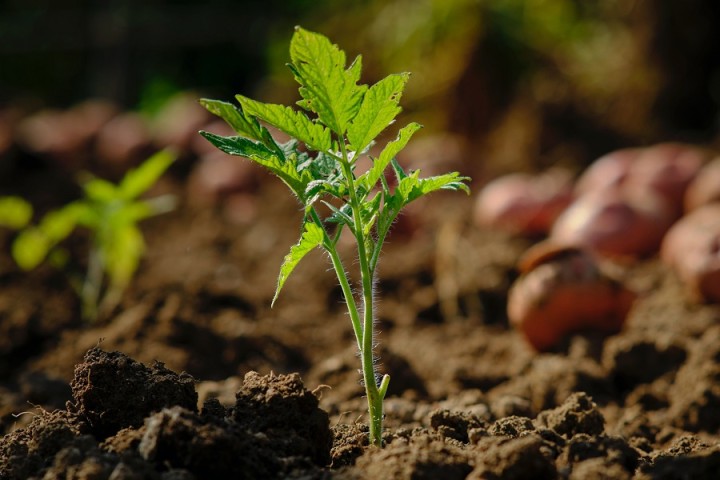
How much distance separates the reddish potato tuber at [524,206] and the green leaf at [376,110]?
3.29 m

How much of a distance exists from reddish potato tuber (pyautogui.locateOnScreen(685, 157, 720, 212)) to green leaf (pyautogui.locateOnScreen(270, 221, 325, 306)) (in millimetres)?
3506

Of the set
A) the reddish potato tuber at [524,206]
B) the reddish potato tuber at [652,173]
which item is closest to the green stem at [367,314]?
the reddish potato tuber at [524,206]

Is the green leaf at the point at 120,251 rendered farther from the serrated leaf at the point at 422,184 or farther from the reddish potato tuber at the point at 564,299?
the serrated leaf at the point at 422,184

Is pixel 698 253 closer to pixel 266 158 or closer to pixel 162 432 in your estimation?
pixel 266 158

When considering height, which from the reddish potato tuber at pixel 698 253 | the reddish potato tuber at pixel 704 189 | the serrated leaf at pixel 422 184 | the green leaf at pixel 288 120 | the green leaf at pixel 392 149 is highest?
the reddish potato tuber at pixel 704 189

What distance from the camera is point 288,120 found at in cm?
180

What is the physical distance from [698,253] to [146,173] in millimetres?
2319

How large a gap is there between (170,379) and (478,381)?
1485mm

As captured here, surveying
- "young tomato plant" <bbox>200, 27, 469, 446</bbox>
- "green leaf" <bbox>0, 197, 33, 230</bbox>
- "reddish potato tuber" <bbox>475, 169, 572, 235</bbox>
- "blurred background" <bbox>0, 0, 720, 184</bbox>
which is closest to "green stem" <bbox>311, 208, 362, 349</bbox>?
"young tomato plant" <bbox>200, 27, 469, 446</bbox>

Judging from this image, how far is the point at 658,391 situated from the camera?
297 cm

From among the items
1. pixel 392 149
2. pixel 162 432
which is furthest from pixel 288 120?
pixel 162 432

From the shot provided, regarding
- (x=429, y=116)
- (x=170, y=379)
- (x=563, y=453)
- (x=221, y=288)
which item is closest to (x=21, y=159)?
(x=429, y=116)

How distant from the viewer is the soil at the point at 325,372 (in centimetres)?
175

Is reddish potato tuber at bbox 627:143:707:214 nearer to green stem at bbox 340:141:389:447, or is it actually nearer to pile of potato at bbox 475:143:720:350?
pile of potato at bbox 475:143:720:350
